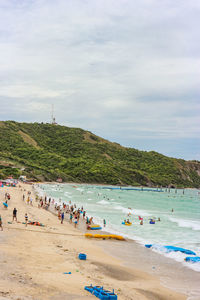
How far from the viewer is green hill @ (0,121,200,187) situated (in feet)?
380

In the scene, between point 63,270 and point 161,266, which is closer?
point 63,270

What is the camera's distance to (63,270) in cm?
1361

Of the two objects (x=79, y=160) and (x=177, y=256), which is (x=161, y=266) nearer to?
(x=177, y=256)

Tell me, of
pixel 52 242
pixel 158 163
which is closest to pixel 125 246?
pixel 52 242

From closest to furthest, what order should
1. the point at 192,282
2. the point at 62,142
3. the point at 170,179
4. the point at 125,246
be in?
the point at 192,282
the point at 125,246
the point at 170,179
the point at 62,142

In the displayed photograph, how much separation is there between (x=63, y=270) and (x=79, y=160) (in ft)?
405

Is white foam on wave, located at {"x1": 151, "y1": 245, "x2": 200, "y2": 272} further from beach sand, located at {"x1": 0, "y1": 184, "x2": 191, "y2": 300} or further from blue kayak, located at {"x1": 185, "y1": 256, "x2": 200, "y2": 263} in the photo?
beach sand, located at {"x1": 0, "y1": 184, "x2": 191, "y2": 300}

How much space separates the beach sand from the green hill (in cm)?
7103

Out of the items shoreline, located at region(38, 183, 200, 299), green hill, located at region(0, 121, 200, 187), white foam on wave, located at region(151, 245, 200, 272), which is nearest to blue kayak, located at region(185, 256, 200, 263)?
white foam on wave, located at region(151, 245, 200, 272)

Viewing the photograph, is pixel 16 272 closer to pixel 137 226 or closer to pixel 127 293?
pixel 127 293

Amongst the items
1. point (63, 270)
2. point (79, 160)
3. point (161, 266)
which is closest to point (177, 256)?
point (161, 266)

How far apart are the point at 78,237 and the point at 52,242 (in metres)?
4.18

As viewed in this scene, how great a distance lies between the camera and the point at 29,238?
65.1 feet

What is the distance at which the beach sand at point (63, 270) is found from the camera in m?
10.6
